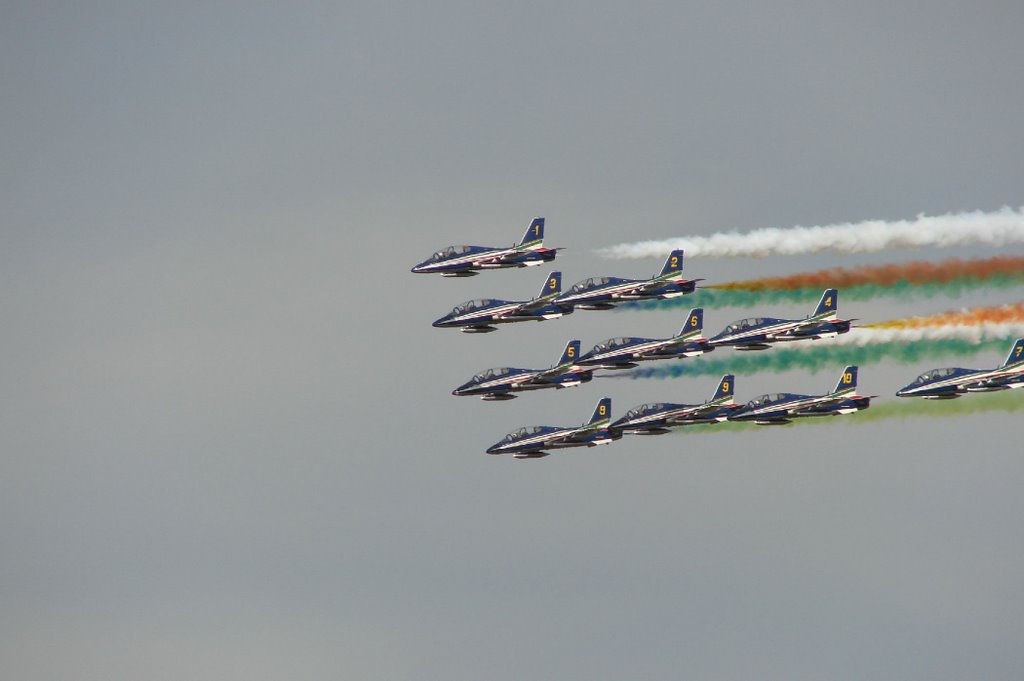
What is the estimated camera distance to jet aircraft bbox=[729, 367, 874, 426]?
195125mm

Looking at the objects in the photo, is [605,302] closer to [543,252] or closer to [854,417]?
[543,252]

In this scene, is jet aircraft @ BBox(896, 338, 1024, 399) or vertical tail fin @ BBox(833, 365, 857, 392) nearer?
jet aircraft @ BBox(896, 338, 1024, 399)

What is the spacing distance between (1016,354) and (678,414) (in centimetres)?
2715

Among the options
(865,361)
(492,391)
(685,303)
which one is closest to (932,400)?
(865,361)

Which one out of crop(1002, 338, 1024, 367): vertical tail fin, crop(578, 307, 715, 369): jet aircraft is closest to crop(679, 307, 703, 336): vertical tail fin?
crop(578, 307, 715, 369): jet aircraft

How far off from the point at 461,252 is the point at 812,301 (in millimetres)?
26331

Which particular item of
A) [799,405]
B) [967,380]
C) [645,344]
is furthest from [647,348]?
[967,380]

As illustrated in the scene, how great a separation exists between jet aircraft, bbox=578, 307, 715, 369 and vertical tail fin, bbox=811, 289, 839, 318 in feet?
28.2

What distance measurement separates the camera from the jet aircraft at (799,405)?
195 m

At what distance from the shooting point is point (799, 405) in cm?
19600

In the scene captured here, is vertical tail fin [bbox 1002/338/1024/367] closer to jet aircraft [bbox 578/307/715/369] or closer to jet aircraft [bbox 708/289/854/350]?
jet aircraft [bbox 708/289/854/350]

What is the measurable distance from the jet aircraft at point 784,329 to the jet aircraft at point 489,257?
14596mm

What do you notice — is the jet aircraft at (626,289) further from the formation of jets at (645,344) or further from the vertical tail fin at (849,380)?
the vertical tail fin at (849,380)

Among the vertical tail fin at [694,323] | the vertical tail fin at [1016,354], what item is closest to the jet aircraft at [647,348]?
the vertical tail fin at [694,323]
